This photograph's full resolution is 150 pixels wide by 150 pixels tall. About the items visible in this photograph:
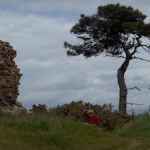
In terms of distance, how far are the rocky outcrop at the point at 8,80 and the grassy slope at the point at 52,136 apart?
2471 millimetres

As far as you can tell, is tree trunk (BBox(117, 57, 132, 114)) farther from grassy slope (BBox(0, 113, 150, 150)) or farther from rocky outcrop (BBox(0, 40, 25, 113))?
grassy slope (BBox(0, 113, 150, 150))

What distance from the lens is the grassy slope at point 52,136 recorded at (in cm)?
1487

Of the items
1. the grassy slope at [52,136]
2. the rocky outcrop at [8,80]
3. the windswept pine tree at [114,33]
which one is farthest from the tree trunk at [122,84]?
the grassy slope at [52,136]

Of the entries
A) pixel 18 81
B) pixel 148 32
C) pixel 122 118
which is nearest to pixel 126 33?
pixel 148 32

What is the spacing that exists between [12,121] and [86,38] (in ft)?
66.5

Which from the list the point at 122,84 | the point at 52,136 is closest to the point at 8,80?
the point at 52,136

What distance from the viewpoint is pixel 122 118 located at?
28312 millimetres

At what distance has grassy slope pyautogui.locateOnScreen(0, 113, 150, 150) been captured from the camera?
585 inches

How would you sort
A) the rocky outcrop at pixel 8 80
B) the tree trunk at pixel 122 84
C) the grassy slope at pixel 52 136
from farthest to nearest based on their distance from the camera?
the tree trunk at pixel 122 84 < the rocky outcrop at pixel 8 80 < the grassy slope at pixel 52 136

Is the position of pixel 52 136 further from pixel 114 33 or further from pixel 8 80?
pixel 114 33

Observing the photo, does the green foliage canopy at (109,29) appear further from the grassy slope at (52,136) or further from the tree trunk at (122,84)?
the grassy slope at (52,136)

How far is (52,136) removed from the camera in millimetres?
15680

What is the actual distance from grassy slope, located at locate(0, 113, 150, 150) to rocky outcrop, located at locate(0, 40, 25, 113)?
247 centimetres

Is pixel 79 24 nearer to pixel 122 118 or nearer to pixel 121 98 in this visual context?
pixel 121 98
